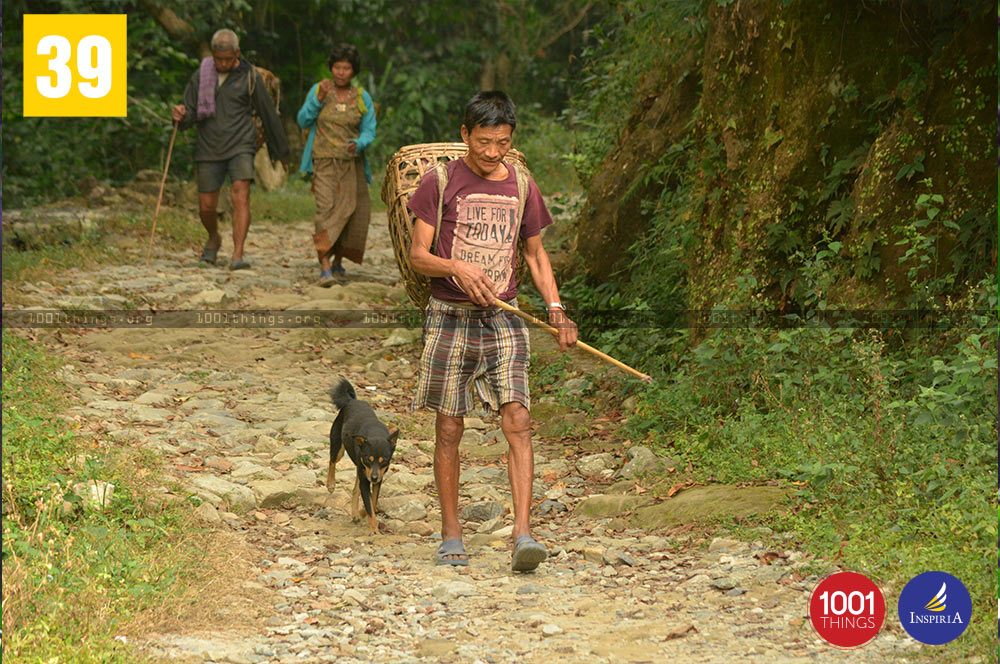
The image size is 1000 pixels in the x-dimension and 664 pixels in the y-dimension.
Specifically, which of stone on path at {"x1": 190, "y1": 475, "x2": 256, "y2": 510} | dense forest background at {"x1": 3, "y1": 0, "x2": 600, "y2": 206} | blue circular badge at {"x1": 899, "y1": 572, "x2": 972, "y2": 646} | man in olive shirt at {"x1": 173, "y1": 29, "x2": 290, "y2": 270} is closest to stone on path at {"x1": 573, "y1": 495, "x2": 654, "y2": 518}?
stone on path at {"x1": 190, "y1": 475, "x2": 256, "y2": 510}

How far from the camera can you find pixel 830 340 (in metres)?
6.12

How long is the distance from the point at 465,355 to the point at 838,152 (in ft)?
10.3

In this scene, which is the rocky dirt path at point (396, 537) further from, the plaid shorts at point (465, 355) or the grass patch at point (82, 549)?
the plaid shorts at point (465, 355)

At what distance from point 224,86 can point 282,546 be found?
7196 millimetres

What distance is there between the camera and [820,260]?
653 centimetres

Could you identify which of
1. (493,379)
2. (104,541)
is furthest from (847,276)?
(104,541)

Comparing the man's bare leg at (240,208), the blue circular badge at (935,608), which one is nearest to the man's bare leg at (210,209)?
the man's bare leg at (240,208)

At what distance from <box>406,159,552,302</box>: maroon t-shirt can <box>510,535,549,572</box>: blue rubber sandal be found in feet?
3.75

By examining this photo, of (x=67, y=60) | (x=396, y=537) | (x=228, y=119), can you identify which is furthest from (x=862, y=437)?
(x=228, y=119)

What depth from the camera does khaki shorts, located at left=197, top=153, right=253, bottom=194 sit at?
37.8ft

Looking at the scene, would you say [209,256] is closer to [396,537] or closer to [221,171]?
[221,171]

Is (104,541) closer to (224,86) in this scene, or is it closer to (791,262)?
(791,262)

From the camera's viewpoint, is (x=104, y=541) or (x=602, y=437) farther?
(x=602, y=437)

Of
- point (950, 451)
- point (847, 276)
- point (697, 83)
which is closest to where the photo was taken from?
point (950, 451)
